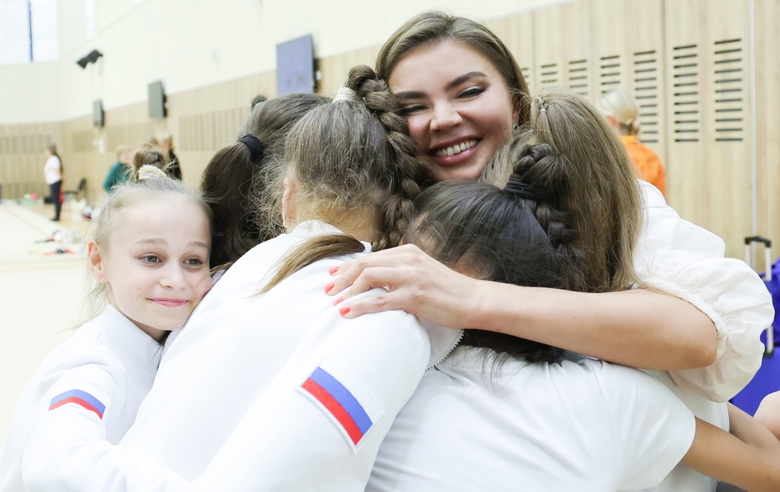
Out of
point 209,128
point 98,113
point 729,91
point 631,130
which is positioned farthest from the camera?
point 98,113

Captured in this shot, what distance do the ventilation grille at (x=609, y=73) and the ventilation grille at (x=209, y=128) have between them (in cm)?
665

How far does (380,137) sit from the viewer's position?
160cm

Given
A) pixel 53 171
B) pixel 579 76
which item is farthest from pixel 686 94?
pixel 53 171

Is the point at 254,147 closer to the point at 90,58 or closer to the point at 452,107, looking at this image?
the point at 452,107

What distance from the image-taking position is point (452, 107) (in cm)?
200

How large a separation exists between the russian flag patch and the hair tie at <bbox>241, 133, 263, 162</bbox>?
41.7 inches

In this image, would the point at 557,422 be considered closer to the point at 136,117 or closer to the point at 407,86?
the point at 407,86

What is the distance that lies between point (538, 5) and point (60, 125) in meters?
21.1

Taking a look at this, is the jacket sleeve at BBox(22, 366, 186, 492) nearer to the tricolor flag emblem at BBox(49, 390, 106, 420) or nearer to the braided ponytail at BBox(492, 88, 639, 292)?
the tricolor flag emblem at BBox(49, 390, 106, 420)

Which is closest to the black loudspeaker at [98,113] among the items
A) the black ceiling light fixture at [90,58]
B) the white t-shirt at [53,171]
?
the black ceiling light fixture at [90,58]

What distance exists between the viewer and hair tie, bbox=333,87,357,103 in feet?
5.60

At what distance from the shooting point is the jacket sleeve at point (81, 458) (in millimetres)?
1117

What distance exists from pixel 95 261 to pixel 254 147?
0.52m

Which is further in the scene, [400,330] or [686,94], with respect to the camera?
[686,94]
